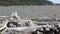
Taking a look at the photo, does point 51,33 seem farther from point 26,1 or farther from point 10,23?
point 26,1

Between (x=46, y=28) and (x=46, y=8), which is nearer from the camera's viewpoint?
(x=46, y=28)

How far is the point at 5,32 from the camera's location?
2.61m

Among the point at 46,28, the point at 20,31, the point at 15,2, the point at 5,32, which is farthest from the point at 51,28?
the point at 15,2

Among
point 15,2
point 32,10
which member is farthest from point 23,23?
point 15,2

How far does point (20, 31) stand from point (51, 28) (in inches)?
15.0

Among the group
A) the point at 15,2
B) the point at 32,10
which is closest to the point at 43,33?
the point at 32,10

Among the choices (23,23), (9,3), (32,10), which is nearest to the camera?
(23,23)

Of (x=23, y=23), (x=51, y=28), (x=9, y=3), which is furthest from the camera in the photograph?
(x=9, y=3)

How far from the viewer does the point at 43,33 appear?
260cm

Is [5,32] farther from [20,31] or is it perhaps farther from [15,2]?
[15,2]

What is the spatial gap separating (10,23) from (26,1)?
111 inches

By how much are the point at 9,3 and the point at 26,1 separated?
441mm

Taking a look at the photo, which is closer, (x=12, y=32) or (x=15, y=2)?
(x=12, y=32)

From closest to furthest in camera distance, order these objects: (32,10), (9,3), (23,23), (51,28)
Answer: (51,28) < (23,23) < (32,10) < (9,3)
